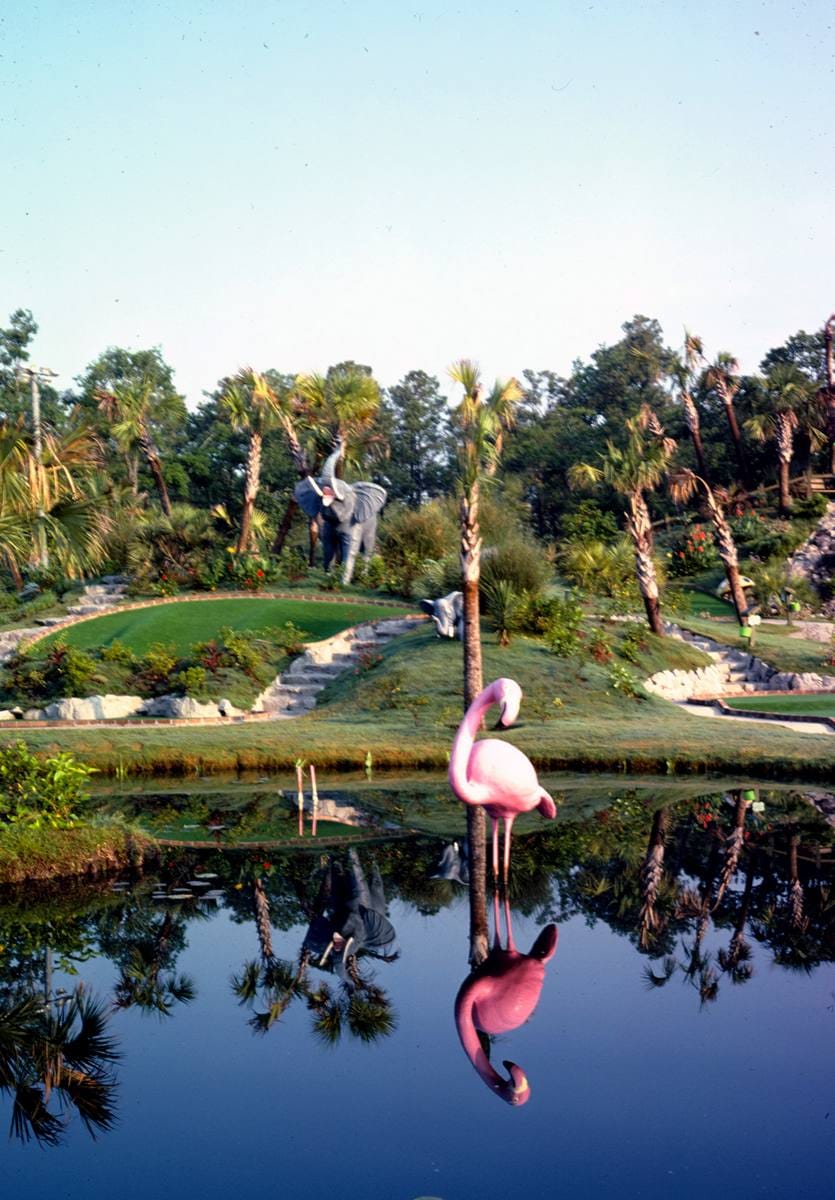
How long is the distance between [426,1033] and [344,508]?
24205mm

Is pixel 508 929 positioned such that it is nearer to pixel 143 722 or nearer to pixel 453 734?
pixel 453 734

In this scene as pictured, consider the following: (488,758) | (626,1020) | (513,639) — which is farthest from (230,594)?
→ (626,1020)

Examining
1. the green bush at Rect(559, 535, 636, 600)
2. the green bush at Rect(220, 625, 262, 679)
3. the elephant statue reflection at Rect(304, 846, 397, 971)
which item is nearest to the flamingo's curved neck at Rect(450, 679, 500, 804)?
→ the elephant statue reflection at Rect(304, 846, 397, 971)

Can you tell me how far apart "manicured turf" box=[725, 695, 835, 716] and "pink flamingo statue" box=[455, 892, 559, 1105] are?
13968 millimetres

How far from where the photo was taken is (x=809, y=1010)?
789cm

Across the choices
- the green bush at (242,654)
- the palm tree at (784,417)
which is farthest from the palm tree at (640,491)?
the palm tree at (784,417)

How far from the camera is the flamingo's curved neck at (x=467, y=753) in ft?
33.1

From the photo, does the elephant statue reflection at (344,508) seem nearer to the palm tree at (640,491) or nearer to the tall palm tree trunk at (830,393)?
the palm tree at (640,491)

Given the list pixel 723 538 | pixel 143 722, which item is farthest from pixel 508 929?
pixel 723 538

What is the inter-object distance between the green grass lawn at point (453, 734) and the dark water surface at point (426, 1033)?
505cm

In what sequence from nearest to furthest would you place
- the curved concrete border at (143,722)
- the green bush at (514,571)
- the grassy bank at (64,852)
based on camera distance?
the grassy bank at (64,852)
the curved concrete border at (143,722)
the green bush at (514,571)

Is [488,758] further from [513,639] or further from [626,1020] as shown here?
[513,639]

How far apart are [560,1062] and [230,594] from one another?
23976 millimetres

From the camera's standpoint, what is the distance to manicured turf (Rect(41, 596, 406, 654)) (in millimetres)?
26891
